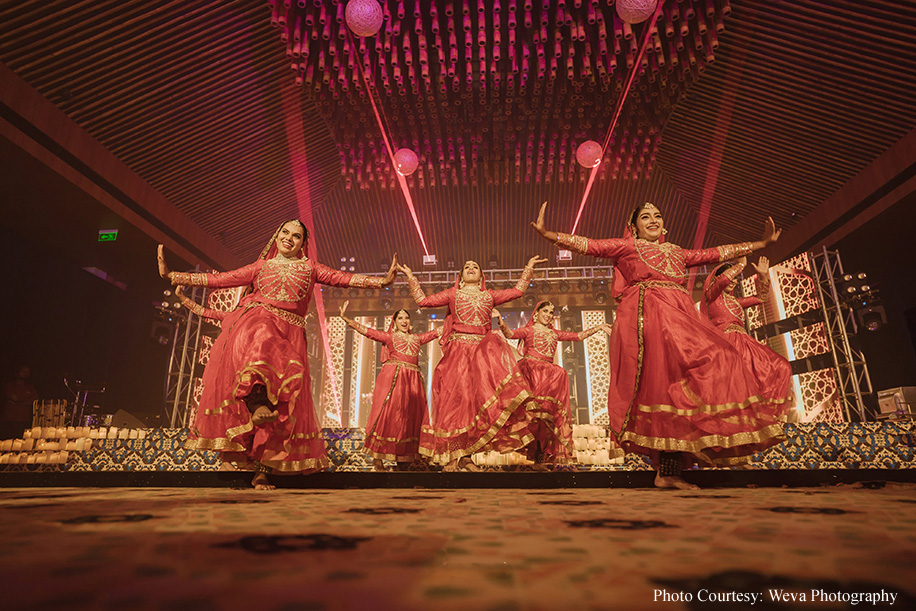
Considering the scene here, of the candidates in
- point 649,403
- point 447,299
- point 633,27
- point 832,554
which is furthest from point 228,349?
point 633,27

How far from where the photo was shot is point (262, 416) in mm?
2357

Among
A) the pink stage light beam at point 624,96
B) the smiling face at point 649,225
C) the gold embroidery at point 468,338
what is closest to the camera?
the smiling face at point 649,225

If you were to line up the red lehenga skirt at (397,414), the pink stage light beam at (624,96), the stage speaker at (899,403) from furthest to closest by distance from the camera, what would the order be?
the stage speaker at (899,403) → the pink stage light beam at (624,96) → the red lehenga skirt at (397,414)

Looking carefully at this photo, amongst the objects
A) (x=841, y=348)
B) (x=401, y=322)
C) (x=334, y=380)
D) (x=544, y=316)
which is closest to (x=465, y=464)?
(x=401, y=322)

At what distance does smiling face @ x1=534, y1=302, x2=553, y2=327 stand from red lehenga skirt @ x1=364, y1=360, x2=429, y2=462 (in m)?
1.21

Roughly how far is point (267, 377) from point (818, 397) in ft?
25.9

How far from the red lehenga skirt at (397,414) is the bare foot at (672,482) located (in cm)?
202

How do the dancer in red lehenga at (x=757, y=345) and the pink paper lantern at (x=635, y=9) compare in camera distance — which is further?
the pink paper lantern at (x=635, y=9)

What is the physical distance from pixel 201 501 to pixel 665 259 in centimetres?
224

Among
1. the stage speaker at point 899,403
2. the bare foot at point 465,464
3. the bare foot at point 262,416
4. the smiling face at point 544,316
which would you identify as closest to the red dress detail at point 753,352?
the smiling face at point 544,316

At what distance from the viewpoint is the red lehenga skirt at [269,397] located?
240 centimetres

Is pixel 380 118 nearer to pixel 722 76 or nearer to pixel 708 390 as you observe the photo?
pixel 722 76

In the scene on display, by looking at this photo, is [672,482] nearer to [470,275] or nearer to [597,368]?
[470,275]

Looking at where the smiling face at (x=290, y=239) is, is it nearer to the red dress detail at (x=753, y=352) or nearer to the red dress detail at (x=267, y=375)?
the red dress detail at (x=267, y=375)
